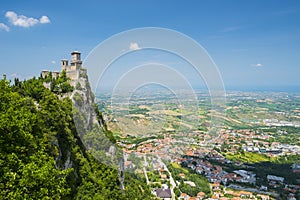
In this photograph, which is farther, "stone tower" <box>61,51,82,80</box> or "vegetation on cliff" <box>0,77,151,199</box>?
"stone tower" <box>61,51,82,80</box>

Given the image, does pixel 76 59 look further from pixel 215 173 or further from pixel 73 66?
pixel 215 173

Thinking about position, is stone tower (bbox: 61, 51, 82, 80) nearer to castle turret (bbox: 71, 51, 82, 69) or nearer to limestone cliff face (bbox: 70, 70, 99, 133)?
castle turret (bbox: 71, 51, 82, 69)

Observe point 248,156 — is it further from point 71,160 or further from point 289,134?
point 71,160

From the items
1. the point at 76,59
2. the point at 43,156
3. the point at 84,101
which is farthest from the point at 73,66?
the point at 43,156

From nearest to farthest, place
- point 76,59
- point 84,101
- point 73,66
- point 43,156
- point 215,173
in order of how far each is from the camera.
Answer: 1. point 43,156
2. point 84,101
3. point 76,59
4. point 73,66
5. point 215,173

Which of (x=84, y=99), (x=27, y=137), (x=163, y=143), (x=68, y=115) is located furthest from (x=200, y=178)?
(x=27, y=137)

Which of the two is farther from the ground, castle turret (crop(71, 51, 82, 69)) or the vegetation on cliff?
castle turret (crop(71, 51, 82, 69))

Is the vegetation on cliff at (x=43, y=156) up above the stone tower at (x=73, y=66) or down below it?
below

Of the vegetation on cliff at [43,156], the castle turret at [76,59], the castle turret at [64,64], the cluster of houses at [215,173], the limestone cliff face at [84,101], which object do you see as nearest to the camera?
the vegetation on cliff at [43,156]

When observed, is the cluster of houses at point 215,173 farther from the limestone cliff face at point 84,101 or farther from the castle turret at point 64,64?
the castle turret at point 64,64

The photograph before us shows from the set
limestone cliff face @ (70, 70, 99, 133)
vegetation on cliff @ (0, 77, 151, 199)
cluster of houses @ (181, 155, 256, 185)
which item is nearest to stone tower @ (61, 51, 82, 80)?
limestone cliff face @ (70, 70, 99, 133)

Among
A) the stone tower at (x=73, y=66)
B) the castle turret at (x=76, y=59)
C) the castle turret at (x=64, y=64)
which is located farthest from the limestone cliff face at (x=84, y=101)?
the castle turret at (x=64, y=64)
